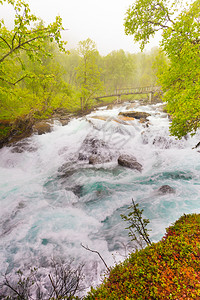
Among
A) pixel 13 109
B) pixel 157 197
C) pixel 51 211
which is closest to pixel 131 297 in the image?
pixel 51 211

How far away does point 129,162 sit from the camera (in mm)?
11102

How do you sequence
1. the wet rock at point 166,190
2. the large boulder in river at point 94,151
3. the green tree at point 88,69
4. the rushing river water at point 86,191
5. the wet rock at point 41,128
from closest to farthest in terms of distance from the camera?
the rushing river water at point 86,191, the wet rock at point 166,190, the large boulder in river at point 94,151, the wet rock at point 41,128, the green tree at point 88,69

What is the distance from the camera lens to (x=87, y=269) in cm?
423

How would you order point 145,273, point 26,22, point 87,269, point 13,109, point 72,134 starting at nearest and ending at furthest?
point 145,273 < point 87,269 < point 26,22 < point 13,109 < point 72,134

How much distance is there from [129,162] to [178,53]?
7.50 metres

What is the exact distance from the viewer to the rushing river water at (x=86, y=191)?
501 centimetres

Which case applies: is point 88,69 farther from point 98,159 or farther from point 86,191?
point 86,191

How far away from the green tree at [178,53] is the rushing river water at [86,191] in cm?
403

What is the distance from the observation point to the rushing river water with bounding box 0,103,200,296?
197 inches

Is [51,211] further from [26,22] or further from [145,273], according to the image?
[26,22]

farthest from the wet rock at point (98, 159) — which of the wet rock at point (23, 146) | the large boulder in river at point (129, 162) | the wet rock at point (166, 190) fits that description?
the wet rock at point (23, 146)

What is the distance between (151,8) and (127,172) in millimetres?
10211

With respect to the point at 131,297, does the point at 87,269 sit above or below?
below

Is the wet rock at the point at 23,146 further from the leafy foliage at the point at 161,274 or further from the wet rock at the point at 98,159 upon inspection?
the leafy foliage at the point at 161,274
